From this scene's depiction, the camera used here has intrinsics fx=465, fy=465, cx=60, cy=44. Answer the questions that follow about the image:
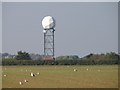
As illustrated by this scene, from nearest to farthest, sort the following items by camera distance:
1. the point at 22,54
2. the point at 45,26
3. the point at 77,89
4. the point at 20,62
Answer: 1. the point at 77,89
2. the point at 45,26
3. the point at 20,62
4. the point at 22,54

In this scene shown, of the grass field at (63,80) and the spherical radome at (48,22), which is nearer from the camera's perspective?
the grass field at (63,80)

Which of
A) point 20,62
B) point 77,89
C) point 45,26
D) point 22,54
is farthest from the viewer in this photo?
point 22,54

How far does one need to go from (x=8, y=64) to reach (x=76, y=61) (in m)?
12.7

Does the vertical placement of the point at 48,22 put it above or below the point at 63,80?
above

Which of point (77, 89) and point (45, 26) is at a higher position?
point (45, 26)

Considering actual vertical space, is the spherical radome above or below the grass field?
above

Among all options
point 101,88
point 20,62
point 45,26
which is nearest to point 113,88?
point 101,88

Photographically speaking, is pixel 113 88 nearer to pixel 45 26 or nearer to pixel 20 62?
pixel 45 26

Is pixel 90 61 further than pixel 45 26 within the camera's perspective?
Yes

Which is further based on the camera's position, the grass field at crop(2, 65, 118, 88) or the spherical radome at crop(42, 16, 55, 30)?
the spherical radome at crop(42, 16, 55, 30)

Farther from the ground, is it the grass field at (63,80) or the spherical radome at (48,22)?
the spherical radome at (48,22)

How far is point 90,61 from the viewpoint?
87.4 metres

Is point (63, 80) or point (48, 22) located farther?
point (48, 22)

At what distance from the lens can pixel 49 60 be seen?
86562 mm
